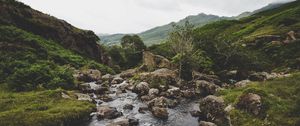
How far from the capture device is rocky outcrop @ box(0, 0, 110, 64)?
111250mm

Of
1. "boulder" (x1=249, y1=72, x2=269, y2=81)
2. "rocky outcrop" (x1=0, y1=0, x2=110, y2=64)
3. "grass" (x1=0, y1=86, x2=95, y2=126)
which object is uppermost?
"rocky outcrop" (x1=0, y1=0, x2=110, y2=64)

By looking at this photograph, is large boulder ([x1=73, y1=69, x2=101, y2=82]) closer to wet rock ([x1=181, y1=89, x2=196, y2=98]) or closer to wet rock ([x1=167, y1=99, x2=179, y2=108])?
wet rock ([x1=181, y1=89, x2=196, y2=98])

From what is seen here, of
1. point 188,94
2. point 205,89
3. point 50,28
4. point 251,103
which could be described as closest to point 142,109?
point 188,94

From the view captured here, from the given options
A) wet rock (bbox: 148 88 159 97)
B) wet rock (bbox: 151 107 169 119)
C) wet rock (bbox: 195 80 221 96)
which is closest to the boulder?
wet rock (bbox: 195 80 221 96)

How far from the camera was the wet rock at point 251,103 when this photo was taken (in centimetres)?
4025

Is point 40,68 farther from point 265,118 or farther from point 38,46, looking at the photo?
point 265,118

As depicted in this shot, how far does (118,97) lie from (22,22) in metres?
66.4

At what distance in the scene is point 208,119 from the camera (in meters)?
45.9

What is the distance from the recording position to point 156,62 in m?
96.1

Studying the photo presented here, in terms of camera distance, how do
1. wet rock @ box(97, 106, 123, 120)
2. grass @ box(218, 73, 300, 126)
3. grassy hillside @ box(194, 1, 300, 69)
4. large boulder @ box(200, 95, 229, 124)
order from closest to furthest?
grass @ box(218, 73, 300, 126)
large boulder @ box(200, 95, 229, 124)
wet rock @ box(97, 106, 123, 120)
grassy hillside @ box(194, 1, 300, 69)

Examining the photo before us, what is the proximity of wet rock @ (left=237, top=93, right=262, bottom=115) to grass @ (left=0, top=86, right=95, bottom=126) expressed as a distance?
2314cm

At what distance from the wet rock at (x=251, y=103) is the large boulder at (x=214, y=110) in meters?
2.78

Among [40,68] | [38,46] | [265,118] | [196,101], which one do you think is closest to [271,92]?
[265,118]

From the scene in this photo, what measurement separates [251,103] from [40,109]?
3025cm
